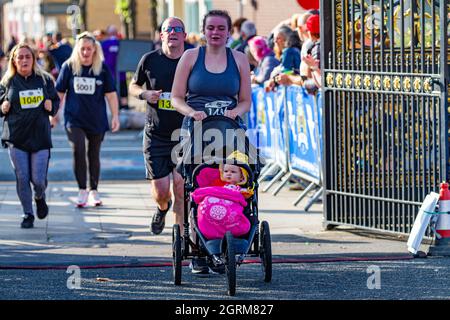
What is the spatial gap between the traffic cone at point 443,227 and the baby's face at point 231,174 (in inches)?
82.6

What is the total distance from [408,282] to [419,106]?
220 cm

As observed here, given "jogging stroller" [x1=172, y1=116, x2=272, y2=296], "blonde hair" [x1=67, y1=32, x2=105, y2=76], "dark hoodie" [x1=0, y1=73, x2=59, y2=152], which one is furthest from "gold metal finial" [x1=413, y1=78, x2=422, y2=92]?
"blonde hair" [x1=67, y1=32, x2=105, y2=76]

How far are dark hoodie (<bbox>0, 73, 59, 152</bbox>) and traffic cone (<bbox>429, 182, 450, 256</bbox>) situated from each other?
4.23m

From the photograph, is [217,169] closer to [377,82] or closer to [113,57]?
[377,82]

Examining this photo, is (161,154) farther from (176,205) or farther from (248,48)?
(248,48)

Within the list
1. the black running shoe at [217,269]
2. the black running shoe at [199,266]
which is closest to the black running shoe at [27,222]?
the black running shoe at [199,266]

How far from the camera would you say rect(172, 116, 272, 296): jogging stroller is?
8.95 meters

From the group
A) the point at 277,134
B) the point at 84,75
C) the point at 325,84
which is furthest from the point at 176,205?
the point at 277,134

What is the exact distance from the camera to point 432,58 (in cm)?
1059

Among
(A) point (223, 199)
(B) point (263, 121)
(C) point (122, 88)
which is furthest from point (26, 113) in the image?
(C) point (122, 88)

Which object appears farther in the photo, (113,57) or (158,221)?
(113,57)

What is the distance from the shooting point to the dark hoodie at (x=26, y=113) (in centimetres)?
1254

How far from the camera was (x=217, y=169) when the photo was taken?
9148 millimetres

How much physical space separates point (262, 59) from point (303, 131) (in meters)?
2.80
